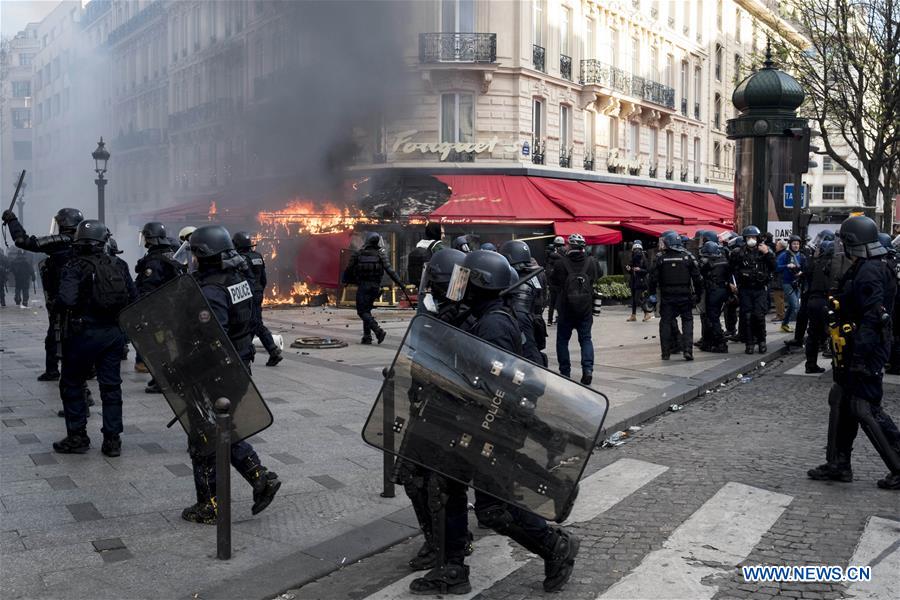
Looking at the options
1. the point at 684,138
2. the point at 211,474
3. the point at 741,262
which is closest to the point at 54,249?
the point at 211,474

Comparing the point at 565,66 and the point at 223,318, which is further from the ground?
the point at 565,66

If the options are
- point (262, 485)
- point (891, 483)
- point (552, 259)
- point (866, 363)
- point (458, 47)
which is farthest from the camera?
point (458, 47)

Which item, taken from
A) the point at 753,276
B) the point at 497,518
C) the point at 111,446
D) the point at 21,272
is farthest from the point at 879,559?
the point at 21,272

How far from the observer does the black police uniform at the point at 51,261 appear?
22.1 feet

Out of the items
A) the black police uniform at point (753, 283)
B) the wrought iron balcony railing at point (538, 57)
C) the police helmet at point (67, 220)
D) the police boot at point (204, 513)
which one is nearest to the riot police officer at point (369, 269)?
the black police uniform at point (753, 283)

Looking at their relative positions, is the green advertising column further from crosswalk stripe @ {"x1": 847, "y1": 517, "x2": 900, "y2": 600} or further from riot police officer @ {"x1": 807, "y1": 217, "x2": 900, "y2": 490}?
crosswalk stripe @ {"x1": 847, "y1": 517, "x2": 900, "y2": 600}

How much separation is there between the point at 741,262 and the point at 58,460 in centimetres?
817

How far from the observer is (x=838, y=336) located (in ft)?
16.9

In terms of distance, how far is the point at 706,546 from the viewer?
13.7 feet

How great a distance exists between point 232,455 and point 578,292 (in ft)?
15.6

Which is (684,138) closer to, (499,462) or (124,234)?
(124,234)

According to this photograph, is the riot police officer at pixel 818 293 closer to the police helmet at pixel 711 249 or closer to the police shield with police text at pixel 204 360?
the police helmet at pixel 711 249

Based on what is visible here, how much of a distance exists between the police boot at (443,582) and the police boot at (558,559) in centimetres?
34

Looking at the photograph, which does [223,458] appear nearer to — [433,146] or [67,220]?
[67,220]
